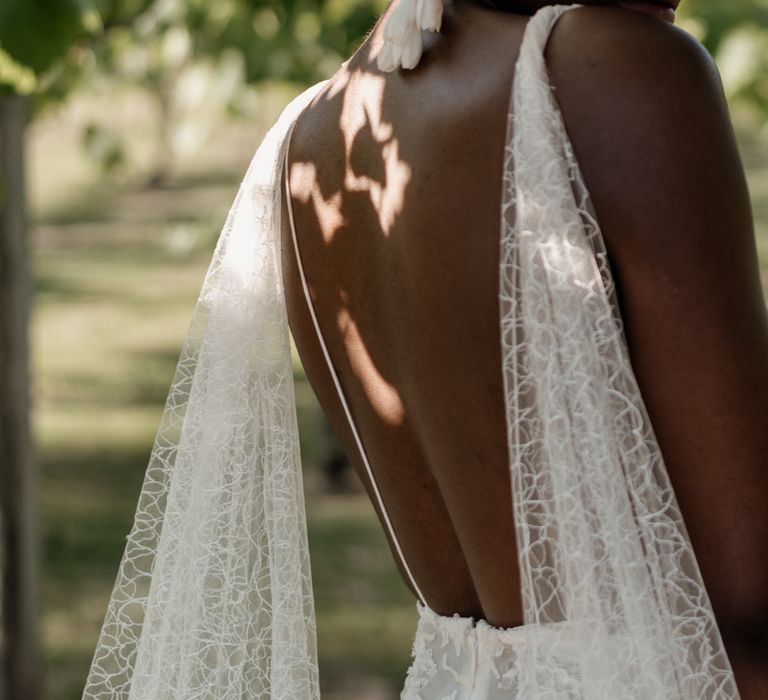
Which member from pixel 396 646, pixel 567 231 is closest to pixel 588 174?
pixel 567 231

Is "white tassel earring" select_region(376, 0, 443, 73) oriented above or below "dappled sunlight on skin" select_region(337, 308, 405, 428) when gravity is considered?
above

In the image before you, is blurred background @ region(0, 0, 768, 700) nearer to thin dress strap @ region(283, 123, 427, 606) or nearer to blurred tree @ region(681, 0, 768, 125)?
blurred tree @ region(681, 0, 768, 125)

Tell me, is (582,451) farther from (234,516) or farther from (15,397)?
(15,397)

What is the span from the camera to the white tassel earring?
1.58 meters

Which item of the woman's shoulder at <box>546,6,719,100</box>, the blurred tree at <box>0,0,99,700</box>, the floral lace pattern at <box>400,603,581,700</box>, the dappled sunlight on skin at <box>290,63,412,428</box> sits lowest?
the blurred tree at <box>0,0,99,700</box>

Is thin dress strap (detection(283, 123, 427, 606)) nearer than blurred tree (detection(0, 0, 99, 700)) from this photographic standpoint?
Yes

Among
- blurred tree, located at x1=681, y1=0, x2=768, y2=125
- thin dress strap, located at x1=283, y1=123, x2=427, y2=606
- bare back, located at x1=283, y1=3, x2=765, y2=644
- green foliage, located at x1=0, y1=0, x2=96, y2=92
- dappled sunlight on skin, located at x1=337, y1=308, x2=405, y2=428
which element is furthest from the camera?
blurred tree, located at x1=681, y1=0, x2=768, y2=125

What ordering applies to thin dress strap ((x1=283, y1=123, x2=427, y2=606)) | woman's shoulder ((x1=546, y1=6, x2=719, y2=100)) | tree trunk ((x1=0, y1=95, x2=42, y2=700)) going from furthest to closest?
tree trunk ((x1=0, y1=95, x2=42, y2=700)), thin dress strap ((x1=283, y1=123, x2=427, y2=606)), woman's shoulder ((x1=546, y1=6, x2=719, y2=100))

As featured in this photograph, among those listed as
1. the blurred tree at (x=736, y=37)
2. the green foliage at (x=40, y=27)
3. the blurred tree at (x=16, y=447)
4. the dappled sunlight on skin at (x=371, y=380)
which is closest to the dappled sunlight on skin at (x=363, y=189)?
the dappled sunlight on skin at (x=371, y=380)

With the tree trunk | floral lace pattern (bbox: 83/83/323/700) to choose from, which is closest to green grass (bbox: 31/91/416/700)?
the tree trunk

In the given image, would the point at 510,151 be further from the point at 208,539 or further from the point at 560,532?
the point at 208,539

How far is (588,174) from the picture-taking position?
58.1 inches

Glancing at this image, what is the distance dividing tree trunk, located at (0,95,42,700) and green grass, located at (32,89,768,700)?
706mm

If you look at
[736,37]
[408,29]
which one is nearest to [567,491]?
[408,29]
